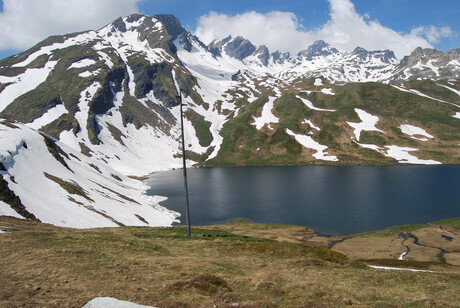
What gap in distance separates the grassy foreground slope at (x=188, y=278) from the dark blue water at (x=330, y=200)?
5301 centimetres

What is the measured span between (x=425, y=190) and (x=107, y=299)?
411 feet

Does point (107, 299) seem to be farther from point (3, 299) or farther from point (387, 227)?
point (387, 227)

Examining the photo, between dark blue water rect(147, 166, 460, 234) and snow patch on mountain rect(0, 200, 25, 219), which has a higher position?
snow patch on mountain rect(0, 200, 25, 219)

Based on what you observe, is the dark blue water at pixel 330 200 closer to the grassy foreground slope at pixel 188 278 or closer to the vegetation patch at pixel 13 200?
the vegetation patch at pixel 13 200

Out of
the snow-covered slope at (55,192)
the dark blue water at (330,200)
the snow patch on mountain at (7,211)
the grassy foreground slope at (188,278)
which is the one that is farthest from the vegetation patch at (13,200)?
the dark blue water at (330,200)

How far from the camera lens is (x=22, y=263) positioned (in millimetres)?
21125

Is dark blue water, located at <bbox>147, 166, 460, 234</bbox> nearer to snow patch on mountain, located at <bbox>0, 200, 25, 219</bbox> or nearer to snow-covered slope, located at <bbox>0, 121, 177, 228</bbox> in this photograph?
snow-covered slope, located at <bbox>0, 121, 177, 228</bbox>

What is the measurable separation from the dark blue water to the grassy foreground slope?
53.0 m

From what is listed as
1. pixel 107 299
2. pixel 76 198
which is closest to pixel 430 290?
pixel 107 299

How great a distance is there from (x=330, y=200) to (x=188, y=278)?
90029 mm

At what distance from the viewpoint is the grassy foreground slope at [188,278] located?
16.1m

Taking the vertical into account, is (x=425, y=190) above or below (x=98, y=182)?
below

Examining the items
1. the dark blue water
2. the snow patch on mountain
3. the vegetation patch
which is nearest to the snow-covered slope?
the snow patch on mountain

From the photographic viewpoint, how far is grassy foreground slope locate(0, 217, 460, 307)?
16.1 meters
